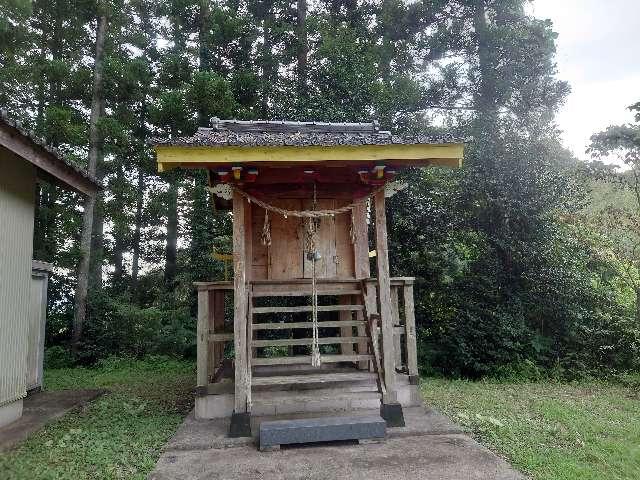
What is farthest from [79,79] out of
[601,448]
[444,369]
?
[601,448]

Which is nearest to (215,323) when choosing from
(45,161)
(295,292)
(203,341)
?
(203,341)

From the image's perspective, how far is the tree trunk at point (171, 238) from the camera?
45.9ft

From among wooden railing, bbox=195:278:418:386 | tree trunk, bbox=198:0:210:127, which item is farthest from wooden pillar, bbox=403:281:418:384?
tree trunk, bbox=198:0:210:127

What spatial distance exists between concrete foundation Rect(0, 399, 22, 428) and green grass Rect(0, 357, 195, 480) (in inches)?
20.3

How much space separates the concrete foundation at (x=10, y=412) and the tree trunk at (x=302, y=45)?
8857mm

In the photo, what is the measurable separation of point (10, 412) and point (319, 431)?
3870 millimetres

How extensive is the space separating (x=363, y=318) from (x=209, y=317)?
1.95m

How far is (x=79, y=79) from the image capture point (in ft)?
36.0

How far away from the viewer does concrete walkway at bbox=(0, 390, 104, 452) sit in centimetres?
471

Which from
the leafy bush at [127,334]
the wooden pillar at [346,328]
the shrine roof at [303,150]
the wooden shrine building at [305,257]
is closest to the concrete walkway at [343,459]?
the wooden shrine building at [305,257]

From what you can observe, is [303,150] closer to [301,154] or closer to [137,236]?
[301,154]

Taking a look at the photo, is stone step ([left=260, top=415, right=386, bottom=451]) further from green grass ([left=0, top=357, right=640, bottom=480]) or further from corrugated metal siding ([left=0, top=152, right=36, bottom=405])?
corrugated metal siding ([left=0, top=152, right=36, bottom=405])

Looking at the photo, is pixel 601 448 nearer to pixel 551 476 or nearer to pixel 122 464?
pixel 551 476

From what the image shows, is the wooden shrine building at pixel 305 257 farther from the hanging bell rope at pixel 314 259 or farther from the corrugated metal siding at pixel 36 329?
the corrugated metal siding at pixel 36 329
